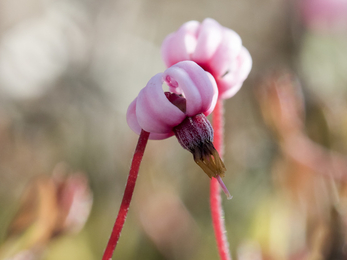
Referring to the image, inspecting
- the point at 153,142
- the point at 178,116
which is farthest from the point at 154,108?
the point at 153,142

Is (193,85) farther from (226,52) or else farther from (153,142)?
(153,142)

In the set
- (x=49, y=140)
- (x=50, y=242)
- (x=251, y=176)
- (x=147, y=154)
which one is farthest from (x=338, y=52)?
(x=50, y=242)

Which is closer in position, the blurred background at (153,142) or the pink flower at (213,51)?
the pink flower at (213,51)

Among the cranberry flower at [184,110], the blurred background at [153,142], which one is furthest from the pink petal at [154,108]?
the blurred background at [153,142]

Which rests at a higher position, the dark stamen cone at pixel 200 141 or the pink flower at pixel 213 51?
the pink flower at pixel 213 51

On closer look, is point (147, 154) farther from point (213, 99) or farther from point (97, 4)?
point (97, 4)

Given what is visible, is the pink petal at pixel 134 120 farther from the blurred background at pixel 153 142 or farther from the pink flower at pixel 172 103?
the blurred background at pixel 153 142
